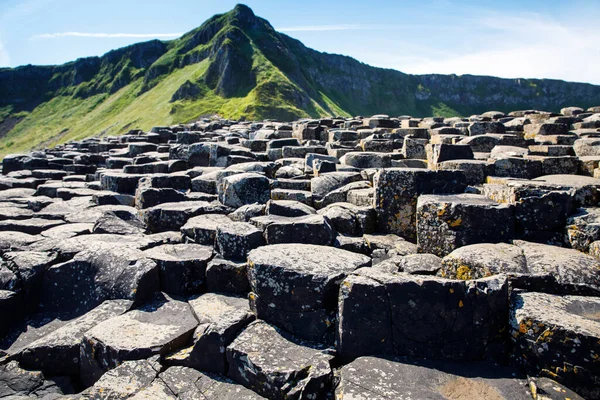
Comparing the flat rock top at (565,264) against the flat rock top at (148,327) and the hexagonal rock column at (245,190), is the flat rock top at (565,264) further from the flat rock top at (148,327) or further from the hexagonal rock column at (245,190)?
the hexagonal rock column at (245,190)

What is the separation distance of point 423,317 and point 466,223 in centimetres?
163

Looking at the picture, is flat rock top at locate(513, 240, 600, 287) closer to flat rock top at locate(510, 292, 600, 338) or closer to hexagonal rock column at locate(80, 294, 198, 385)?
flat rock top at locate(510, 292, 600, 338)

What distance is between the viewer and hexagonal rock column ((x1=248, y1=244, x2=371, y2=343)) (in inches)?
165

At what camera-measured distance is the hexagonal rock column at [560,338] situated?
3111mm

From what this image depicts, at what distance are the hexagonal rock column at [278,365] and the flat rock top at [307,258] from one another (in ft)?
2.41

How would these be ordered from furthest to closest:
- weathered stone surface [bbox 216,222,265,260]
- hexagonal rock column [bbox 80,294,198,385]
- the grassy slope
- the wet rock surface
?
the grassy slope → weathered stone surface [bbox 216,222,265,260] → hexagonal rock column [bbox 80,294,198,385] → the wet rock surface

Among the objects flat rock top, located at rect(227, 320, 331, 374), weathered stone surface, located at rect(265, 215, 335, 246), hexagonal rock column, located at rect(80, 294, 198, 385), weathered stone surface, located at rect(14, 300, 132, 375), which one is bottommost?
weathered stone surface, located at rect(14, 300, 132, 375)

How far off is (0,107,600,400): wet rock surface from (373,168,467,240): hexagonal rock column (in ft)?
0.07

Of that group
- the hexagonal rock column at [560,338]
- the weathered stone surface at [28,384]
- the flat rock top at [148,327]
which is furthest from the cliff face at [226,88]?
the hexagonal rock column at [560,338]

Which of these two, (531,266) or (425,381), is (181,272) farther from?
(531,266)

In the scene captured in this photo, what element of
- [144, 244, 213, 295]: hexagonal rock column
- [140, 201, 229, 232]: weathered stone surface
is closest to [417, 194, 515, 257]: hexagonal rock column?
[144, 244, 213, 295]: hexagonal rock column

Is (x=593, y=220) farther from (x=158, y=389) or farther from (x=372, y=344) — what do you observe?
(x=158, y=389)

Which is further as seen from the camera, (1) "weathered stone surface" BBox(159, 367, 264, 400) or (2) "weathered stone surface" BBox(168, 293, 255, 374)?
(2) "weathered stone surface" BBox(168, 293, 255, 374)

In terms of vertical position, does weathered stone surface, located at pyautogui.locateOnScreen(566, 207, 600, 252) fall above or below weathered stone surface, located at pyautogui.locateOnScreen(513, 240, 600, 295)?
above
